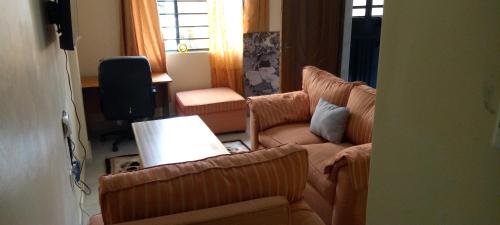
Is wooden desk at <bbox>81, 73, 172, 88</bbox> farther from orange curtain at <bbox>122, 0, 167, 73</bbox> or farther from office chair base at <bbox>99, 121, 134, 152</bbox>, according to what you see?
office chair base at <bbox>99, 121, 134, 152</bbox>

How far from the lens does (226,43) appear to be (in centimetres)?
509

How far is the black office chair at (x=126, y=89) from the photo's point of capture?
3.96 metres

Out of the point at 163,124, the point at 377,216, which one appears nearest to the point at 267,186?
the point at 377,216

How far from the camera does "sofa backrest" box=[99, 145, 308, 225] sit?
4.26 feet

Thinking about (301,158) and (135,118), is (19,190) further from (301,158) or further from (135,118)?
(135,118)

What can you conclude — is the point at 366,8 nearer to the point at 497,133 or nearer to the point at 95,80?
the point at 95,80

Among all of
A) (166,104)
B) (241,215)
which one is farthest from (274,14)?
(241,215)

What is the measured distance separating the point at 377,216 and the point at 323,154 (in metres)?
1.80

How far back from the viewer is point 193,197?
1365mm

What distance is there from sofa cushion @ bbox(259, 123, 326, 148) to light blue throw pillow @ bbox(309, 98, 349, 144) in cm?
10

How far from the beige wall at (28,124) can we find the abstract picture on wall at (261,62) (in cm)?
320

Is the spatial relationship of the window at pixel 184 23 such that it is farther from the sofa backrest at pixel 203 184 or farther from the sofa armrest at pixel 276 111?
the sofa backrest at pixel 203 184

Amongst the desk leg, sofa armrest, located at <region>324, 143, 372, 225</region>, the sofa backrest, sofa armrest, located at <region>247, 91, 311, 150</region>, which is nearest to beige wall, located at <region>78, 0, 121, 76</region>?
the desk leg

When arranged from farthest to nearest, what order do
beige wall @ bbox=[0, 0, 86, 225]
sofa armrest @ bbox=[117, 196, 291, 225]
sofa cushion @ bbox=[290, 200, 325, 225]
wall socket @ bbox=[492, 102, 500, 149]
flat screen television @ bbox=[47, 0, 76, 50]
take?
flat screen television @ bbox=[47, 0, 76, 50], sofa cushion @ bbox=[290, 200, 325, 225], sofa armrest @ bbox=[117, 196, 291, 225], beige wall @ bbox=[0, 0, 86, 225], wall socket @ bbox=[492, 102, 500, 149]
